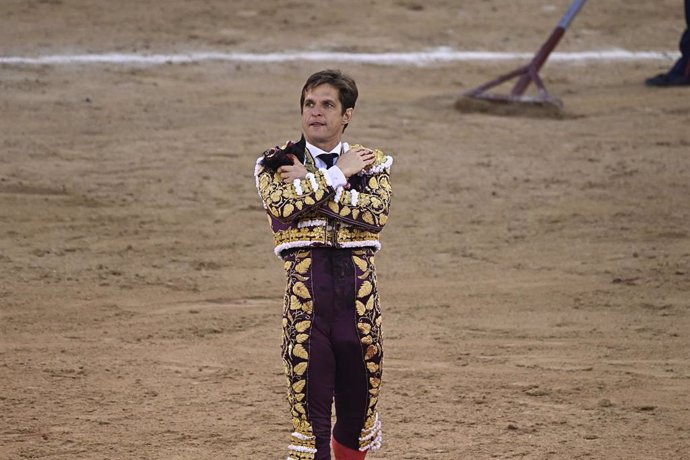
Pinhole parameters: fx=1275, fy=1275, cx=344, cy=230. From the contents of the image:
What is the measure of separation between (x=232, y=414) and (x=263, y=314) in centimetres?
155

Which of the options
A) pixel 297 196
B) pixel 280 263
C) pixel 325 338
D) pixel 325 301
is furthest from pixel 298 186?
pixel 280 263

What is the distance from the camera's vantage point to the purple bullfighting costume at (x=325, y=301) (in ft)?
14.5

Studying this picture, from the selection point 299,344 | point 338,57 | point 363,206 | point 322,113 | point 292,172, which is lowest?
point 299,344

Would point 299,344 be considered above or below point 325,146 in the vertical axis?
below

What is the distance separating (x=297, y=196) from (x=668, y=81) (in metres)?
10.1

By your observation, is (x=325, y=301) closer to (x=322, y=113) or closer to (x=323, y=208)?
(x=323, y=208)

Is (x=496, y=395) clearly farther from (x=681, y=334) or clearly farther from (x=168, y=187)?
(x=168, y=187)

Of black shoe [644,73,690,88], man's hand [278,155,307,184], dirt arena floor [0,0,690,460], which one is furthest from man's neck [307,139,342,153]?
black shoe [644,73,690,88]

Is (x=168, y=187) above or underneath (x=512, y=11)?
underneath

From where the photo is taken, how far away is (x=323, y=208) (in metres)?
4.39

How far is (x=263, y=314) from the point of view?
757cm

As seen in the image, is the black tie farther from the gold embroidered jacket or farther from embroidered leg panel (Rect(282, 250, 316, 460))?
embroidered leg panel (Rect(282, 250, 316, 460))

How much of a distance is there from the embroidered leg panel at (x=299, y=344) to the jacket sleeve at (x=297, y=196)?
20cm

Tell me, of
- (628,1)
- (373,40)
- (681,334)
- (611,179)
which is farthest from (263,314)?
(628,1)
